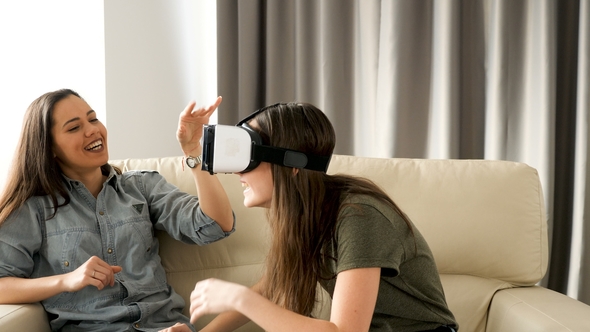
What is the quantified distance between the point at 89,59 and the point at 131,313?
4.46 ft

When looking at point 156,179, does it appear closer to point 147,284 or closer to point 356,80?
point 147,284

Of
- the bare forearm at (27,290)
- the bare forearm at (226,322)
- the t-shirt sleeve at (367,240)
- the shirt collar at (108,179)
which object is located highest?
the shirt collar at (108,179)

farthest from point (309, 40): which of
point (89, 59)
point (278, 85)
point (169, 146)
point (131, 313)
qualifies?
point (131, 313)

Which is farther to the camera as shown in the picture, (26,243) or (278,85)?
(278,85)

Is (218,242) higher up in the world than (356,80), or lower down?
lower down

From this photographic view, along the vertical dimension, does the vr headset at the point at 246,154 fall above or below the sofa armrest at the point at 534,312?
above

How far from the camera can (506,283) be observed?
1737 millimetres

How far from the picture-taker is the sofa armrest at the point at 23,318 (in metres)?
1.38

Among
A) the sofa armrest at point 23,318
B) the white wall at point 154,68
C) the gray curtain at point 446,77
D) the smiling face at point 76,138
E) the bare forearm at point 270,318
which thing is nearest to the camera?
the bare forearm at point 270,318

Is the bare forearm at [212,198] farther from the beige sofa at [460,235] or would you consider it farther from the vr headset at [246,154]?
the vr headset at [246,154]

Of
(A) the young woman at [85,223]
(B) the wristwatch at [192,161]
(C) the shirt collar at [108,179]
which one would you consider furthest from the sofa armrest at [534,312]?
(C) the shirt collar at [108,179]

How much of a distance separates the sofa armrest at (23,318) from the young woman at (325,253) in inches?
20.9

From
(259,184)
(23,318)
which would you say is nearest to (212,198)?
(259,184)

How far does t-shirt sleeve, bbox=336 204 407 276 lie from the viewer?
1.12 m
